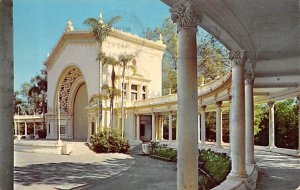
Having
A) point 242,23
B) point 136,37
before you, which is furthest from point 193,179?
point 136,37

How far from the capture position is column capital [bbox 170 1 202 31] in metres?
5.59

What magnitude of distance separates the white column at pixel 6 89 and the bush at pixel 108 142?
85.8 feet

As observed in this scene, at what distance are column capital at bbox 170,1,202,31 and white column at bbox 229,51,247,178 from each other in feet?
11.4

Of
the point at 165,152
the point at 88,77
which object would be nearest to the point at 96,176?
the point at 165,152

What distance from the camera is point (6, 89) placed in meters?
3.11

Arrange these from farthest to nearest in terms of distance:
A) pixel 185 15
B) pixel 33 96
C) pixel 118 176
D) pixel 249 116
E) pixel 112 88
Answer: pixel 33 96 → pixel 112 88 → pixel 118 176 → pixel 249 116 → pixel 185 15

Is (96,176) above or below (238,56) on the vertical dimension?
below

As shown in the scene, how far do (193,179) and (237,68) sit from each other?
4.40 metres

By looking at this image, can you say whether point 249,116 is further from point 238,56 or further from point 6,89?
point 6,89

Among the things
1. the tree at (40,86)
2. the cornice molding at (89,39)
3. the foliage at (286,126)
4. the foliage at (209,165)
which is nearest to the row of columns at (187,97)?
the foliage at (209,165)

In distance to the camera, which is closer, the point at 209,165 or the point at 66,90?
the point at 209,165

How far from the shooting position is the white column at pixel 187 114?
5.39 meters

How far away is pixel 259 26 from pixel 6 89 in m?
6.99

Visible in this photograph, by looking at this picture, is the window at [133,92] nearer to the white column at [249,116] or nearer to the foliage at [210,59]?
the foliage at [210,59]
